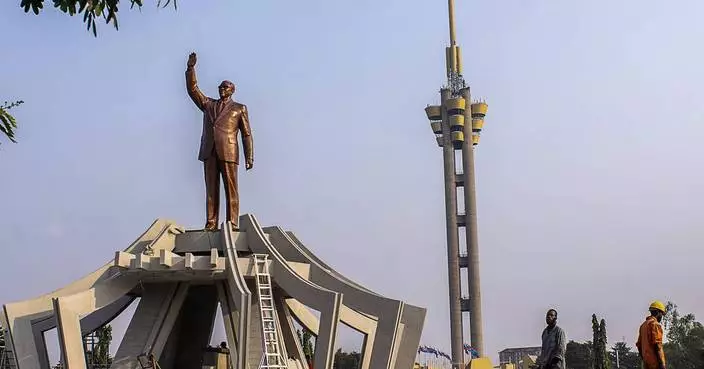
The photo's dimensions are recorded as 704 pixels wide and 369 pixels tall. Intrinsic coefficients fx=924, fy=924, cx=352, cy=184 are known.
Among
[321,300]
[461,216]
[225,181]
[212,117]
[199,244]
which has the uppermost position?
[461,216]

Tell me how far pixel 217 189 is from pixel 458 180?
55456mm

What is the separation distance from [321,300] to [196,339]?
4732 mm

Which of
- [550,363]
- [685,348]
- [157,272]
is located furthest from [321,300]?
[685,348]

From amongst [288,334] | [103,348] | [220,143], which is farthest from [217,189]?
[103,348]

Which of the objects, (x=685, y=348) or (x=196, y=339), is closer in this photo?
(x=196, y=339)

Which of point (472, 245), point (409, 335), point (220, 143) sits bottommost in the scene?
point (409, 335)

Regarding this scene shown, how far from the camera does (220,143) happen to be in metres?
20.0

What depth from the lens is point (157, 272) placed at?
18.4m

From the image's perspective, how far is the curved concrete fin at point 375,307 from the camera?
17.8 m

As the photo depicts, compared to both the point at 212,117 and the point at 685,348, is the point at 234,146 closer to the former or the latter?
the point at 212,117

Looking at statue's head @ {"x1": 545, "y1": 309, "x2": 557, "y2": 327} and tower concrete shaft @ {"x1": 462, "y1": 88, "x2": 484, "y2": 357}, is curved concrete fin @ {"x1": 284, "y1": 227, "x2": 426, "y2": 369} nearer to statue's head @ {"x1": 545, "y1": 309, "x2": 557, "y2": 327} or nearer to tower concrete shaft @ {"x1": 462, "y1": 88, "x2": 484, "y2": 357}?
statue's head @ {"x1": 545, "y1": 309, "x2": 557, "y2": 327}

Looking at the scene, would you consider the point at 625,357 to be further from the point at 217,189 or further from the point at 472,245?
the point at 217,189

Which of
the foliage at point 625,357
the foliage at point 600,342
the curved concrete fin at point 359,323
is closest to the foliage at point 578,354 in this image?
the foliage at point 625,357

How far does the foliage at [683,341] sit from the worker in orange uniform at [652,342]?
5030 centimetres
